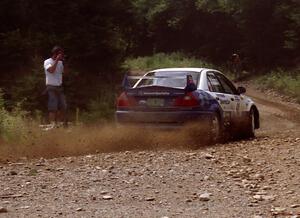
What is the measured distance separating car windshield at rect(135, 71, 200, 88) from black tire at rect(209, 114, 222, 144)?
0.79 metres

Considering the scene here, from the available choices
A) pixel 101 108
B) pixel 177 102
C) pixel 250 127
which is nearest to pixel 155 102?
pixel 177 102

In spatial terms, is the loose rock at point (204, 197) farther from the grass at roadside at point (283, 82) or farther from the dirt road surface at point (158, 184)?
the grass at roadside at point (283, 82)

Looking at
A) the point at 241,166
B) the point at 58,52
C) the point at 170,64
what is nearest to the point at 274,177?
the point at 241,166

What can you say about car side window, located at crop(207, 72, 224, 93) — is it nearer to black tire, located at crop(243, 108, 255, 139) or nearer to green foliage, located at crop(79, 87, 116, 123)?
black tire, located at crop(243, 108, 255, 139)

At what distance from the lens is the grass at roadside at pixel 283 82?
1087 inches

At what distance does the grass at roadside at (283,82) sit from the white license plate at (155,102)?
16078mm

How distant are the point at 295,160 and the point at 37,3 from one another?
1272cm

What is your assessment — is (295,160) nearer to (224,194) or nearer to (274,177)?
(274,177)

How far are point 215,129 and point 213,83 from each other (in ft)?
4.00

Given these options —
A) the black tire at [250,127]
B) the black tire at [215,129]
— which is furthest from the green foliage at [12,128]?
the black tire at [250,127]

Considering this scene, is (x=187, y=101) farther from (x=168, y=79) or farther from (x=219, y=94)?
(x=219, y=94)

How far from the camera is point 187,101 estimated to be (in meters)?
11.1

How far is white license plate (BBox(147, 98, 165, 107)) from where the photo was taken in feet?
36.7

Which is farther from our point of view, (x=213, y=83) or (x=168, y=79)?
(x=213, y=83)
